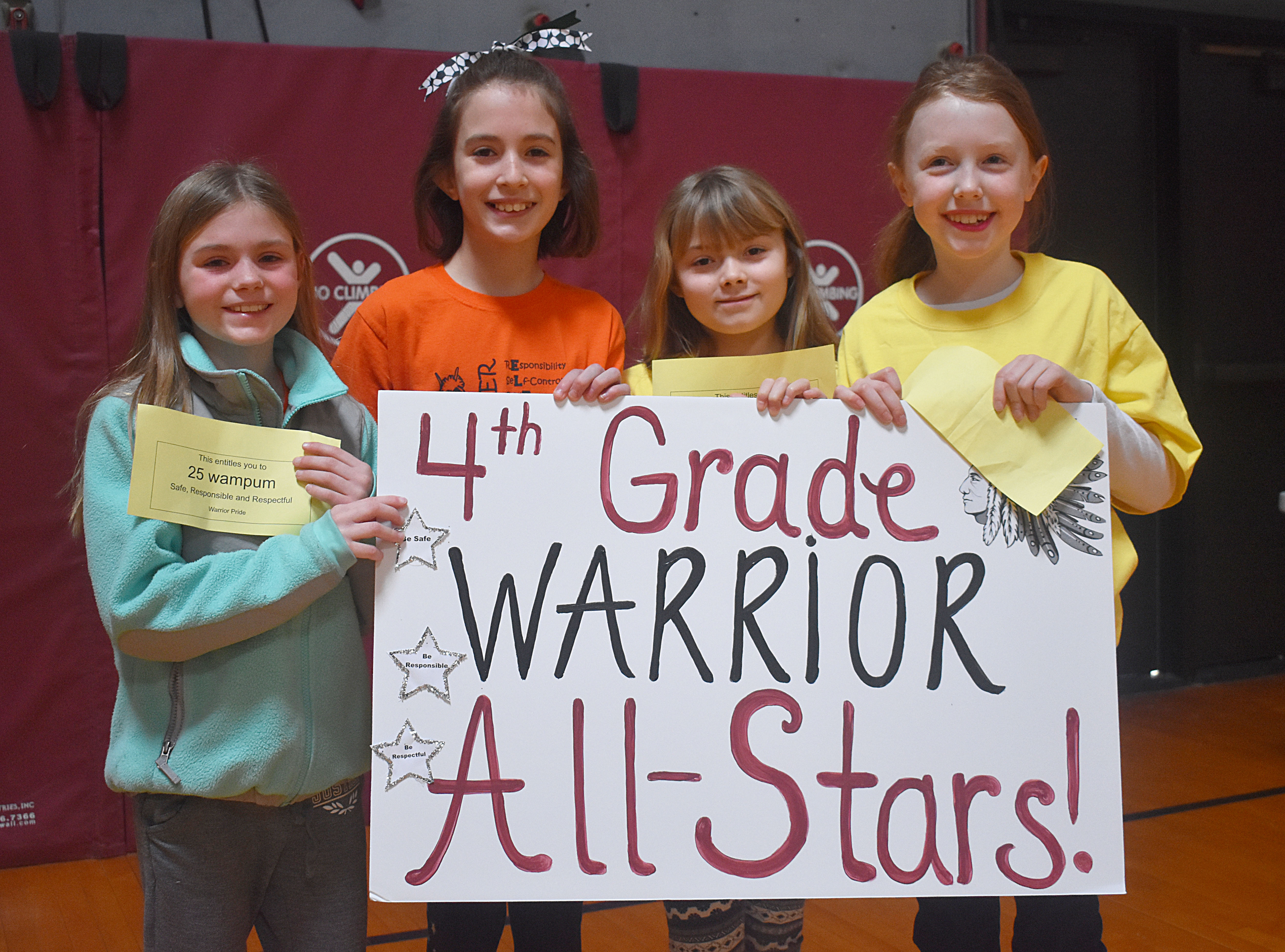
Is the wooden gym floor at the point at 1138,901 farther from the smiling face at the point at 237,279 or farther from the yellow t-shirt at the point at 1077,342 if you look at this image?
the smiling face at the point at 237,279

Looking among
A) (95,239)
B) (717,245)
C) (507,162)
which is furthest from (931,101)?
(95,239)

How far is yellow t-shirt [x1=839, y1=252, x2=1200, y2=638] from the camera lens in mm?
1198

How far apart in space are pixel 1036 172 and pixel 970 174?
124 mm

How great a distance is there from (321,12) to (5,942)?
221cm

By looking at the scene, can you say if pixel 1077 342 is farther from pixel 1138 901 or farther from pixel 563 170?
pixel 1138 901

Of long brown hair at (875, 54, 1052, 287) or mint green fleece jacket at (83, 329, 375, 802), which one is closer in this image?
mint green fleece jacket at (83, 329, 375, 802)

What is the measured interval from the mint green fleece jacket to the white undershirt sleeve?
862 mm

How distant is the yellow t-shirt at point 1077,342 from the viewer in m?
1.20

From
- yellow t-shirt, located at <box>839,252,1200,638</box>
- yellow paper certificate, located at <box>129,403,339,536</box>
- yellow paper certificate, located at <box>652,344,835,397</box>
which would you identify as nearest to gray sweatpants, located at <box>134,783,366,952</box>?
yellow paper certificate, located at <box>129,403,339,536</box>

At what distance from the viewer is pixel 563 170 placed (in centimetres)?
146

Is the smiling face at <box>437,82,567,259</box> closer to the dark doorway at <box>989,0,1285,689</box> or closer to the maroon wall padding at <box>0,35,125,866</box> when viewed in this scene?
the maroon wall padding at <box>0,35,125,866</box>

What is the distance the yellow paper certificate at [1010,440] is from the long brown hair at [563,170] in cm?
64

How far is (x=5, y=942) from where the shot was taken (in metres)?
1.98

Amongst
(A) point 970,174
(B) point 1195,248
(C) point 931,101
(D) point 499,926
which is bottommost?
(D) point 499,926
